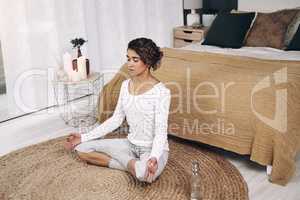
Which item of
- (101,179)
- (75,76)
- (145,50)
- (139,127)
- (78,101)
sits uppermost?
(145,50)

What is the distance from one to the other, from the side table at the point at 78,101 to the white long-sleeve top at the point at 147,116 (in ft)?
2.92

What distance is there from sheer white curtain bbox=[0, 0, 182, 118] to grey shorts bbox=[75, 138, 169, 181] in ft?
4.70

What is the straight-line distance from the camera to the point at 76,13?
4.00 m

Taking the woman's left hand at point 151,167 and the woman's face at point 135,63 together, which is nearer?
the woman's left hand at point 151,167

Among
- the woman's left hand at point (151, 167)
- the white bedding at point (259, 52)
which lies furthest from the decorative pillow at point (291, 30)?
the woman's left hand at point (151, 167)

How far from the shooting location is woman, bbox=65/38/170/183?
2.29 meters

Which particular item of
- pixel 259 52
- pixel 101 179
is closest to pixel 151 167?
pixel 101 179

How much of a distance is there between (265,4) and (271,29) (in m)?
0.57

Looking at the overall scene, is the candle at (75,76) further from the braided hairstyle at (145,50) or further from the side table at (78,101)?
the braided hairstyle at (145,50)

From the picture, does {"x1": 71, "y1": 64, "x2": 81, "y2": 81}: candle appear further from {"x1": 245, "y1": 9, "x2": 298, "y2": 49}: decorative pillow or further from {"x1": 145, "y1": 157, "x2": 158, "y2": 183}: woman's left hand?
{"x1": 245, "y1": 9, "x2": 298, "y2": 49}: decorative pillow

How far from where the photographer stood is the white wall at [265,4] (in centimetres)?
412

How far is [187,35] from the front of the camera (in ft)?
15.5

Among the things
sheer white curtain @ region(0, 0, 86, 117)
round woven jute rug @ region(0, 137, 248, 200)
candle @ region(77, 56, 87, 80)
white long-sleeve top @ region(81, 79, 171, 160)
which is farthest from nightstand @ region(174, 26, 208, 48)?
white long-sleeve top @ region(81, 79, 171, 160)

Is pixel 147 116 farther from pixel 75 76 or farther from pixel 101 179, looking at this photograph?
pixel 75 76
